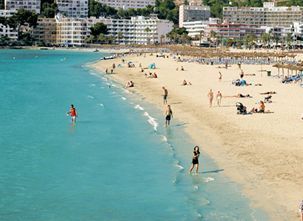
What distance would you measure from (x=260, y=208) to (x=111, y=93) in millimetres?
31393

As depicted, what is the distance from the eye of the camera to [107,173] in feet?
63.8

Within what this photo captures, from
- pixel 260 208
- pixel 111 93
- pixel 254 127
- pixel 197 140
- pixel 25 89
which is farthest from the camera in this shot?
pixel 25 89

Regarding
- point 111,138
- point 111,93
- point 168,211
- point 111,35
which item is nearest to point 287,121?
point 111,138

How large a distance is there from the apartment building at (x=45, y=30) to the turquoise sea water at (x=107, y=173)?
6462 inches

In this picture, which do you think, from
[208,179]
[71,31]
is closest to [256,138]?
[208,179]

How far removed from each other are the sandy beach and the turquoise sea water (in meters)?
0.60

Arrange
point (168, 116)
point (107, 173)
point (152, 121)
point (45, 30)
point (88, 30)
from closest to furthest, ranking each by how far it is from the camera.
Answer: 1. point (107, 173)
2. point (168, 116)
3. point (152, 121)
4. point (88, 30)
5. point (45, 30)

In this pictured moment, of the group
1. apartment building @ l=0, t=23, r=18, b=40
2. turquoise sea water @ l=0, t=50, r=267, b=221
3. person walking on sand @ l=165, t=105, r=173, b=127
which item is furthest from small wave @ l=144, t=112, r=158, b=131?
apartment building @ l=0, t=23, r=18, b=40

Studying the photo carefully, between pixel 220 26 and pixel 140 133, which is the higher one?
pixel 220 26

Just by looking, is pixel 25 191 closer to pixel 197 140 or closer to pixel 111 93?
pixel 197 140

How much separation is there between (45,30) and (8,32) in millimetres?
14404

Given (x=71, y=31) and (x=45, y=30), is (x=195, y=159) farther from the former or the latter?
(x=45, y=30)

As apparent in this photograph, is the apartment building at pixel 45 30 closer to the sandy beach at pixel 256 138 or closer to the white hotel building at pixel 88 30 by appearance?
the white hotel building at pixel 88 30

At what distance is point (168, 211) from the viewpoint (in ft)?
50.7
